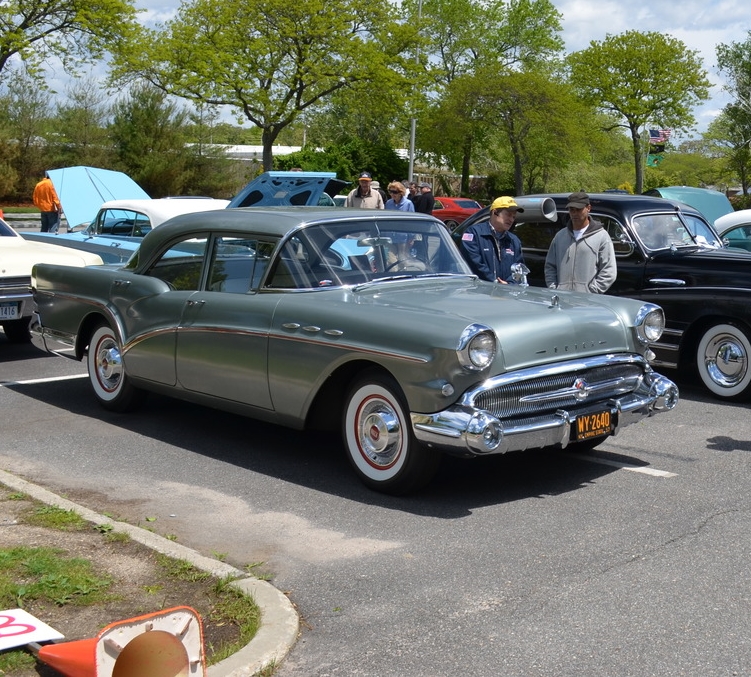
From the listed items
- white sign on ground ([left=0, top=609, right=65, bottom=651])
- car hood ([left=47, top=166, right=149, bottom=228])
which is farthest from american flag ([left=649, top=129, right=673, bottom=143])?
white sign on ground ([left=0, top=609, right=65, bottom=651])

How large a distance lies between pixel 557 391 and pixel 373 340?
3.51ft

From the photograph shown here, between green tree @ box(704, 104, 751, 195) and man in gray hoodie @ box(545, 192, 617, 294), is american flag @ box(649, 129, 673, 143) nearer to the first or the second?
green tree @ box(704, 104, 751, 195)

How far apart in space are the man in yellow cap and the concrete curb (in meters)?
3.92

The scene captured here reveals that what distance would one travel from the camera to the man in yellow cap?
821 centimetres

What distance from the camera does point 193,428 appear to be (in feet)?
25.0

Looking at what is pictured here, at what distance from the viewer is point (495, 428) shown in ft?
17.6

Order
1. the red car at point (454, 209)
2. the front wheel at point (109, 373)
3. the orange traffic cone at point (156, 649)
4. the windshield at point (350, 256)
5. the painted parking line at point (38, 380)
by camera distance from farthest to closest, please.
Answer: the red car at point (454, 209), the painted parking line at point (38, 380), the front wheel at point (109, 373), the windshield at point (350, 256), the orange traffic cone at point (156, 649)

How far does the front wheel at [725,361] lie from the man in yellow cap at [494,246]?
1999 mm

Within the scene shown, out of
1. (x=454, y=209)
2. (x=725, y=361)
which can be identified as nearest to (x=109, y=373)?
(x=725, y=361)

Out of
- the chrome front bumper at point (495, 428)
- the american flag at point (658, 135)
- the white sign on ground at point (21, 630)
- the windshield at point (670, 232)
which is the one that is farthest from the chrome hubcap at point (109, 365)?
the american flag at point (658, 135)

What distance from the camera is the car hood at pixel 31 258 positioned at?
32.4 feet

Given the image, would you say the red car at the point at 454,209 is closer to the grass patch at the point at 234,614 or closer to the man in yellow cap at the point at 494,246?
the man in yellow cap at the point at 494,246

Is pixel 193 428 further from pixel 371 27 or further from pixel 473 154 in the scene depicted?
pixel 473 154

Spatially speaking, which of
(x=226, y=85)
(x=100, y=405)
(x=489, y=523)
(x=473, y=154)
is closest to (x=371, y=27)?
(x=226, y=85)
